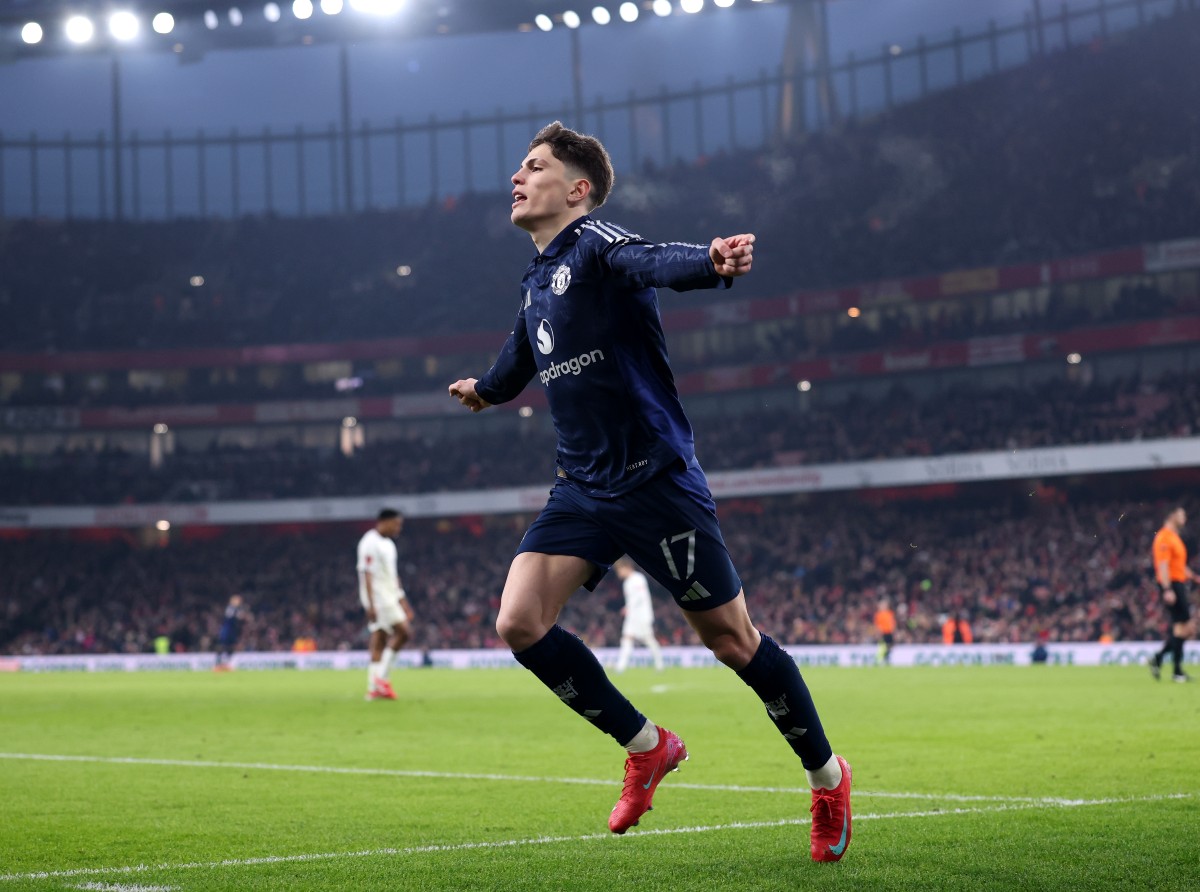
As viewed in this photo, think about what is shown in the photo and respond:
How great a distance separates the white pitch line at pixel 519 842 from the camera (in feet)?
16.3

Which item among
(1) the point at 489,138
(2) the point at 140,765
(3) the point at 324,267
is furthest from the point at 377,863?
(1) the point at 489,138

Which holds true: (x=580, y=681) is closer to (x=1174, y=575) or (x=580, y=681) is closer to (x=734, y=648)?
(x=734, y=648)

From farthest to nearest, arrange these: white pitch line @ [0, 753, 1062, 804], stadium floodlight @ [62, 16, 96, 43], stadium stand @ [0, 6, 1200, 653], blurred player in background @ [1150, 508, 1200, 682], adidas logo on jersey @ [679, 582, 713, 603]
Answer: stadium stand @ [0, 6, 1200, 653]
stadium floodlight @ [62, 16, 96, 43]
blurred player in background @ [1150, 508, 1200, 682]
white pitch line @ [0, 753, 1062, 804]
adidas logo on jersey @ [679, 582, 713, 603]

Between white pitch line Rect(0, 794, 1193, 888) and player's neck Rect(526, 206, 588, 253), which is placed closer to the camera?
white pitch line Rect(0, 794, 1193, 888)

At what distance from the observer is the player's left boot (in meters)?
4.89

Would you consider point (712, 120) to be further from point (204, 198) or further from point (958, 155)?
point (204, 198)

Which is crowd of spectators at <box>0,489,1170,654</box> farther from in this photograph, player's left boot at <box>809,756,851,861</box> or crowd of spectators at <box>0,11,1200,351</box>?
player's left boot at <box>809,756,851,861</box>

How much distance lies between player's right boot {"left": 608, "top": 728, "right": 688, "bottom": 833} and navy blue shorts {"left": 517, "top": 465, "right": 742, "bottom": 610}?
65cm

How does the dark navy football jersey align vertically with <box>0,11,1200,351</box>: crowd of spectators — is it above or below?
below

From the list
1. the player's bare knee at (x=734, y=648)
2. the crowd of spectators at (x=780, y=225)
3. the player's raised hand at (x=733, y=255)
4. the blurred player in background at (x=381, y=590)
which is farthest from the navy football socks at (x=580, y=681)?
the crowd of spectators at (x=780, y=225)

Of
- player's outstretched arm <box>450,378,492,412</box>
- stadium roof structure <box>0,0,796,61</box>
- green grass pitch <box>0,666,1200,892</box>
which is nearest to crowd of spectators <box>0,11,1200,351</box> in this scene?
stadium roof structure <box>0,0,796,61</box>

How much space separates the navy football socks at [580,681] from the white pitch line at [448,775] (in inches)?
91.7

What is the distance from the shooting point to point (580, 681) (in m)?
5.14

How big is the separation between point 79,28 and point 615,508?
41.1 metres
